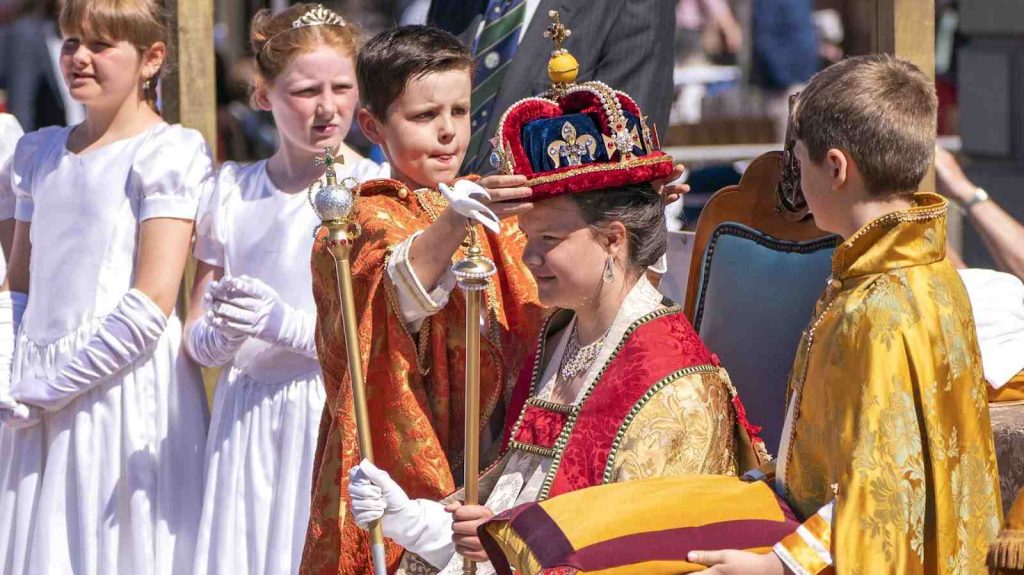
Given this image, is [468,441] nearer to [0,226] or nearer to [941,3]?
[0,226]

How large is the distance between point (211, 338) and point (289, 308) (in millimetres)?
212

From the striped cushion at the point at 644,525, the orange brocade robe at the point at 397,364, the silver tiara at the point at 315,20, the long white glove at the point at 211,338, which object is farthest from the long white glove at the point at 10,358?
the striped cushion at the point at 644,525

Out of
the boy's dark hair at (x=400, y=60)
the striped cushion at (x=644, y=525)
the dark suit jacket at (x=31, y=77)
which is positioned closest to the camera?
the striped cushion at (x=644, y=525)

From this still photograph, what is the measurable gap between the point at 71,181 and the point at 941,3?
962cm

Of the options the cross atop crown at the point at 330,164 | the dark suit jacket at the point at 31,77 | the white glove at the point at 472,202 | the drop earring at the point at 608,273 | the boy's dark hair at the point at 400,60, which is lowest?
the drop earring at the point at 608,273

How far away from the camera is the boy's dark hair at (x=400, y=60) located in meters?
3.26

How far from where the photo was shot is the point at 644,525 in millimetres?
2477

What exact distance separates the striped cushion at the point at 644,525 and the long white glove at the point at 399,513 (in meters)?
0.34

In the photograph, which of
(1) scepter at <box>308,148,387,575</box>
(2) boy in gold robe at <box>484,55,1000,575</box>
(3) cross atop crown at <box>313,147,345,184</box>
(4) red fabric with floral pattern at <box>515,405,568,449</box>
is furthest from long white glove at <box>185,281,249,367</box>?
(2) boy in gold robe at <box>484,55,1000,575</box>

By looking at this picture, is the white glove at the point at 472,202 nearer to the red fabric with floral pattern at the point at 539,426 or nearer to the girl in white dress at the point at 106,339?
the red fabric with floral pattern at the point at 539,426

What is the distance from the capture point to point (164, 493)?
13.8 ft

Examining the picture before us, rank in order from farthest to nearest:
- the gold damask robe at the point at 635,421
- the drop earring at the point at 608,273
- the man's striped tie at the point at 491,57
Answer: the man's striped tie at the point at 491,57
the drop earring at the point at 608,273
the gold damask robe at the point at 635,421

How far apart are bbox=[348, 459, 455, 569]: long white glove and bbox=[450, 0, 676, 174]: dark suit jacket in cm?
144

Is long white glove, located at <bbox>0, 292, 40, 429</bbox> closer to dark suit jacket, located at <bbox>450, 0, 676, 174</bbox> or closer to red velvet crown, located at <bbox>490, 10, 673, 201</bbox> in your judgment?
dark suit jacket, located at <bbox>450, 0, 676, 174</bbox>
